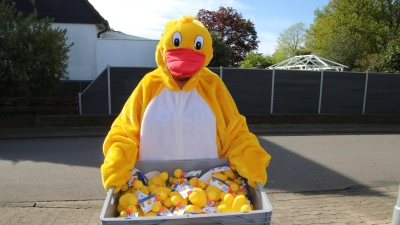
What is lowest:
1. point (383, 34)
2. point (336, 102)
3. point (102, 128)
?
point (102, 128)

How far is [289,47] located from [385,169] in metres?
44.3

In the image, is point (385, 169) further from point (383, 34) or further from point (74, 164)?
point (383, 34)

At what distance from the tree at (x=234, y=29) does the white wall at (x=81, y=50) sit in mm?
20669

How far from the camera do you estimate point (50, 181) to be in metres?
4.93

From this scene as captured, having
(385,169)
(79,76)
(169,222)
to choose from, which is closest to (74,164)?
(169,222)

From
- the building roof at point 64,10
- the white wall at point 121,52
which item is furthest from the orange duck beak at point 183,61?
the building roof at point 64,10

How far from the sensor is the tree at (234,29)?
106 feet

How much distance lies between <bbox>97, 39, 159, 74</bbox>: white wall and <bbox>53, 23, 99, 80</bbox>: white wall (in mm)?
378

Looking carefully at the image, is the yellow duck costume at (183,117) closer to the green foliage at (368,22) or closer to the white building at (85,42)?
the white building at (85,42)

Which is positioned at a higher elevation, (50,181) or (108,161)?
(108,161)

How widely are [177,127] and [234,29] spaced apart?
106 feet

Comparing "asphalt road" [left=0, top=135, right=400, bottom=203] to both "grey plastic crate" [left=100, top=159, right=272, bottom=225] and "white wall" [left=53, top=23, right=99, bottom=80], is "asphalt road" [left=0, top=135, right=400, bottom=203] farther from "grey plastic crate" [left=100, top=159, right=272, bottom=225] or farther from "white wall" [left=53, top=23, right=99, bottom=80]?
"white wall" [left=53, top=23, right=99, bottom=80]

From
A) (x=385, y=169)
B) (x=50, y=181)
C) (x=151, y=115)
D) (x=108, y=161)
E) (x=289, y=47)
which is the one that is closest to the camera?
(x=108, y=161)

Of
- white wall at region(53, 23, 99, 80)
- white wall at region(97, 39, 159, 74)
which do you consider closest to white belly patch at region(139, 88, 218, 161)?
white wall at region(97, 39, 159, 74)
